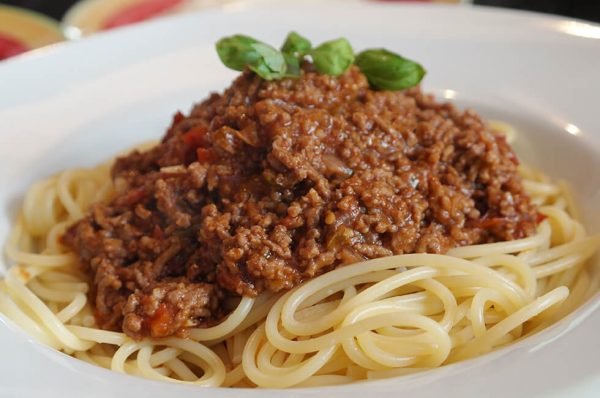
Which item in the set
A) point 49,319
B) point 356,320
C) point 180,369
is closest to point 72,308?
point 49,319

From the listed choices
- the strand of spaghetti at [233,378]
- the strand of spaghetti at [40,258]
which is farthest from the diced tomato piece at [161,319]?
the strand of spaghetti at [40,258]

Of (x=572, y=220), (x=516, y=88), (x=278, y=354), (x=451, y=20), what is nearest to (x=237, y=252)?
(x=278, y=354)

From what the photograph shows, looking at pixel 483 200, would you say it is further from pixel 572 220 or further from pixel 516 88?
pixel 516 88

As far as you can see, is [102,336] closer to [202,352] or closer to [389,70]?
[202,352]

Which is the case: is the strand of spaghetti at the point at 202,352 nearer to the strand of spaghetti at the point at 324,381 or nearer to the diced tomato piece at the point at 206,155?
the strand of spaghetti at the point at 324,381

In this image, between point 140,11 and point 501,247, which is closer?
point 501,247

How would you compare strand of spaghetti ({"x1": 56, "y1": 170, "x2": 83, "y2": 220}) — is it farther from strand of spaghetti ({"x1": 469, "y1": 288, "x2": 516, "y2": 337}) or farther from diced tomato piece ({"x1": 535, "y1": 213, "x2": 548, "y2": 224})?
diced tomato piece ({"x1": 535, "y1": 213, "x2": 548, "y2": 224})
